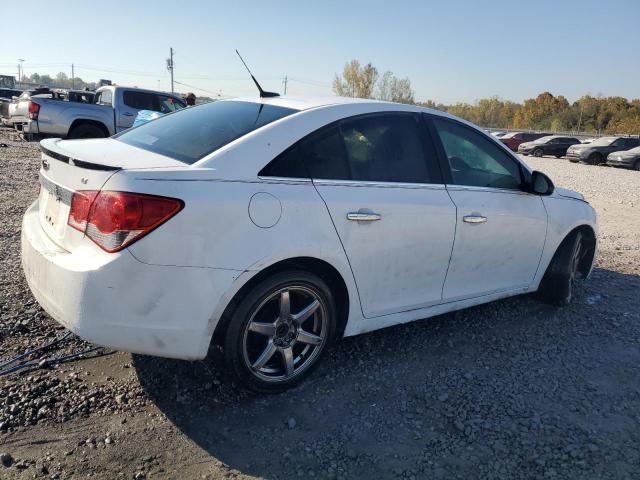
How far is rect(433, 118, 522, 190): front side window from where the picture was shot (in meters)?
3.55

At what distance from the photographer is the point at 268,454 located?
244 centimetres

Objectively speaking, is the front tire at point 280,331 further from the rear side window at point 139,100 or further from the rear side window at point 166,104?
the rear side window at point 139,100

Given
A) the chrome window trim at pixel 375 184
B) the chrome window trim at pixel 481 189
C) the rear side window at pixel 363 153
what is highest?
the rear side window at pixel 363 153

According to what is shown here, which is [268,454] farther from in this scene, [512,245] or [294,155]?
[512,245]

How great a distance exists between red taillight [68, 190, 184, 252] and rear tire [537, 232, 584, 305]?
3378 millimetres

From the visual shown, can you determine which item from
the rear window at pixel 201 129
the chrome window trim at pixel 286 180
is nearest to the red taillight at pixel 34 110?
the rear window at pixel 201 129

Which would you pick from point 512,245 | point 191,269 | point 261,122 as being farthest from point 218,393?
point 512,245

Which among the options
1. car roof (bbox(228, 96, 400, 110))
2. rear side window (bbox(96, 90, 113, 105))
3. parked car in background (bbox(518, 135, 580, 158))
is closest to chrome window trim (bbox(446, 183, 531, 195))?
car roof (bbox(228, 96, 400, 110))

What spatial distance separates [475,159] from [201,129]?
1.96 meters

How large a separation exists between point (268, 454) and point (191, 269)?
954mm

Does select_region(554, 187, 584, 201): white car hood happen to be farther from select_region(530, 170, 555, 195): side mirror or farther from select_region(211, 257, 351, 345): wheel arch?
select_region(211, 257, 351, 345): wheel arch

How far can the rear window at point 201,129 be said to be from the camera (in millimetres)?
2779

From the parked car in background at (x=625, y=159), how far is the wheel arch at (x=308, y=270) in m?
26.2

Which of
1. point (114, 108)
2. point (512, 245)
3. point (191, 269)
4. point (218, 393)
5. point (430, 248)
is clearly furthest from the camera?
point (114, 108)
